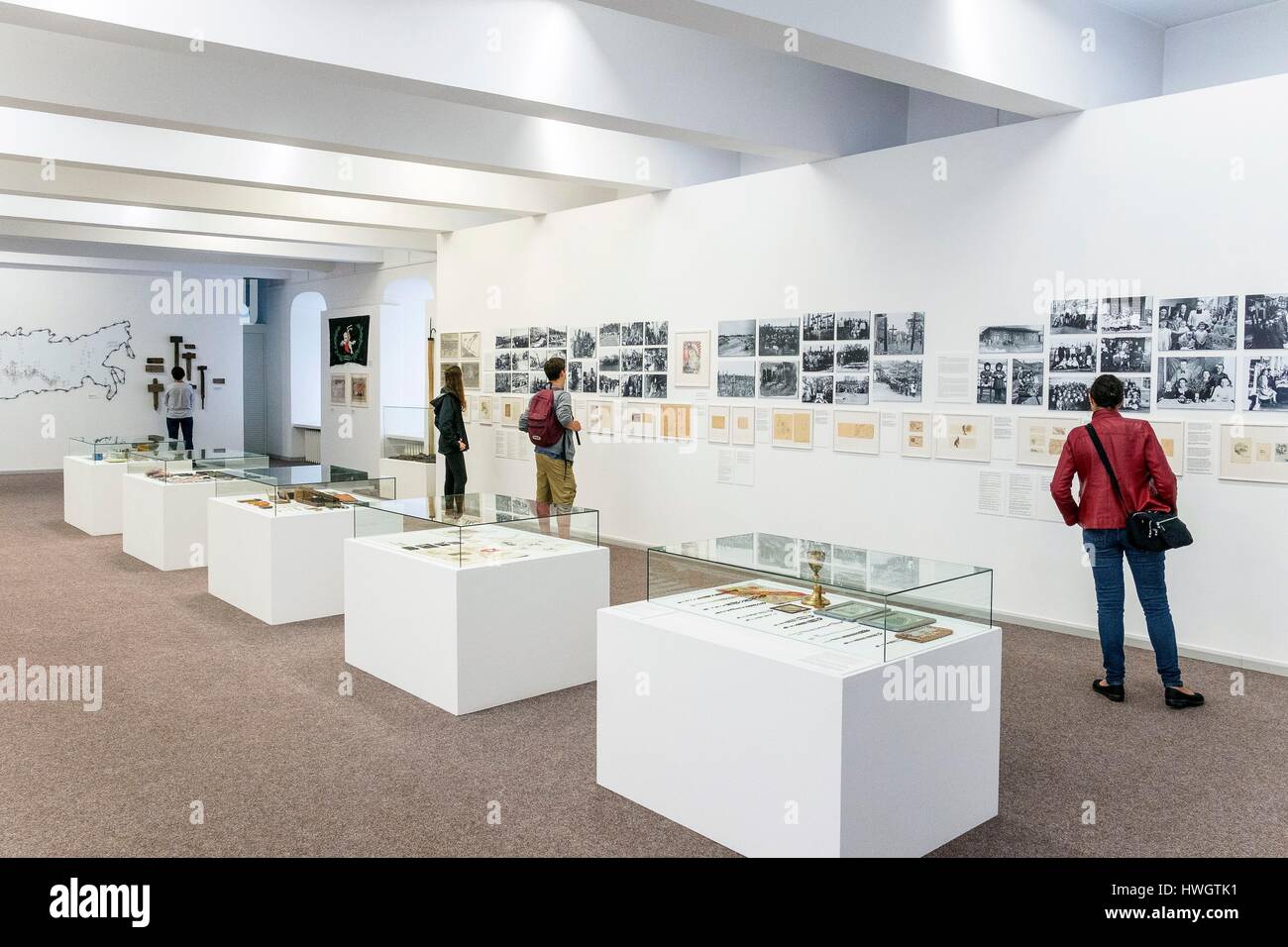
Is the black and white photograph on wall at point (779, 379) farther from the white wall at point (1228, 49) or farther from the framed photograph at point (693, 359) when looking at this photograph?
the white wall at point (1228, 49)

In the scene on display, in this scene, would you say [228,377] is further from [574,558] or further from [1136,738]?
[1136,738]

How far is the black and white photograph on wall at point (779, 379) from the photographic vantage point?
8930mm

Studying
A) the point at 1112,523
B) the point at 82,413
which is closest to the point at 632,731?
the point at 1112,523

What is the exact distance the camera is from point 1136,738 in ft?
17.3

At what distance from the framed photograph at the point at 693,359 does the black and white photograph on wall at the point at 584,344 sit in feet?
4.40

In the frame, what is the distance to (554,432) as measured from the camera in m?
9.84

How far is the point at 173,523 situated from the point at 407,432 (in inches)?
221

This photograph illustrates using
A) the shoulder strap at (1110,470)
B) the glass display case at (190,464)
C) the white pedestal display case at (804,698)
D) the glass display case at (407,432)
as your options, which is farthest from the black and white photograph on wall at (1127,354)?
the glass display case at (407,432)

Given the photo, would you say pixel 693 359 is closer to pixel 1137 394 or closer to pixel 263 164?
pixel 1137 394

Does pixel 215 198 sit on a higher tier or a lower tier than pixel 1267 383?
higher

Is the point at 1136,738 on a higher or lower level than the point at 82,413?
lower

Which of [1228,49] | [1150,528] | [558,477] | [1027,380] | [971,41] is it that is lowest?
[558,477]

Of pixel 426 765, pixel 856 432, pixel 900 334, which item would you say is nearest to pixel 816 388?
pixel 856 432

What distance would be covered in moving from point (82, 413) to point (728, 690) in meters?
19.3
